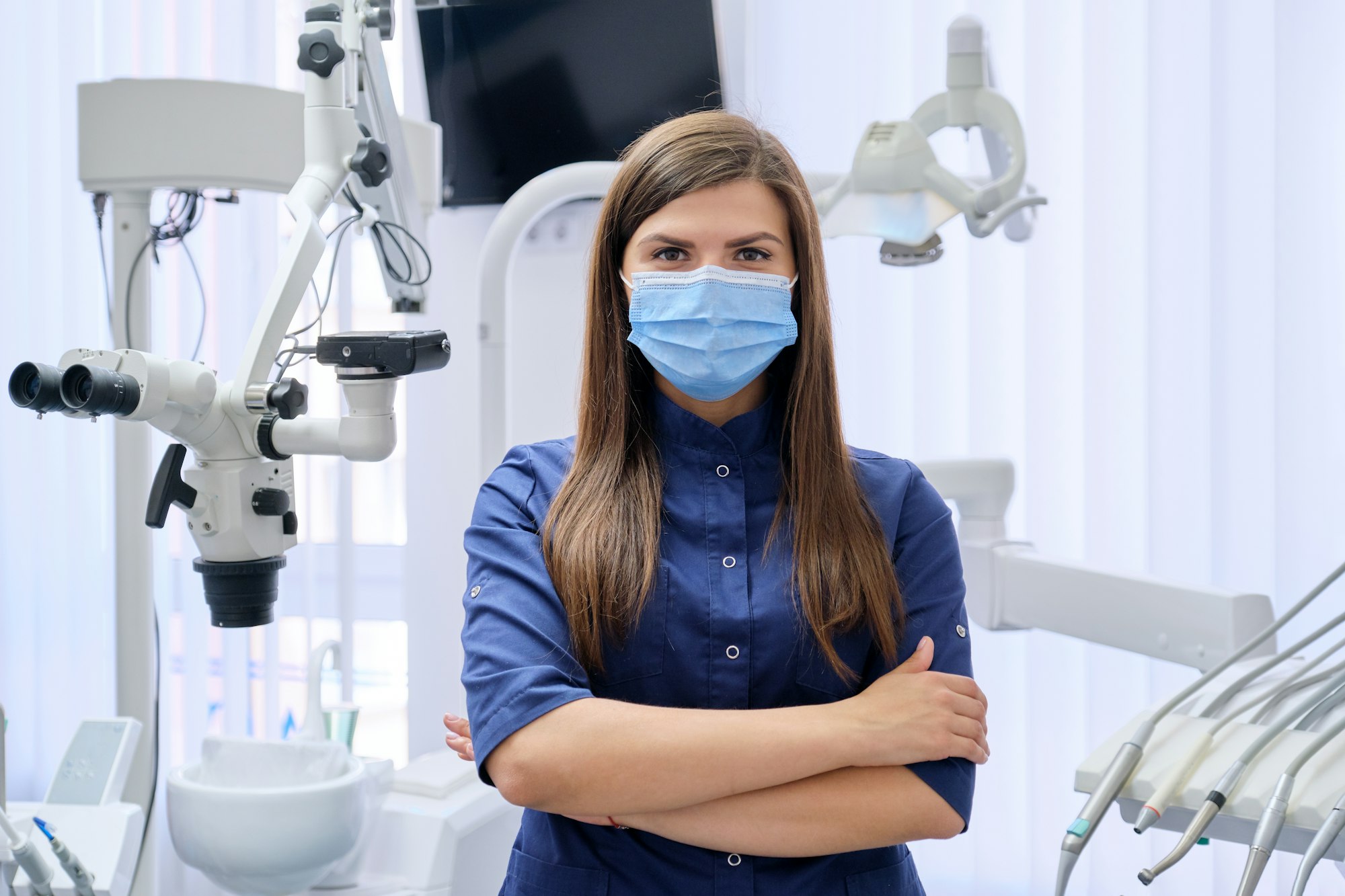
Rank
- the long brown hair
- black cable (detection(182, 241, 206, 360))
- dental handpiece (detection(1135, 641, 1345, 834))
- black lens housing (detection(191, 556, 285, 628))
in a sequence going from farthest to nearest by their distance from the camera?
black cable (detection(182, 241, 206, 360)) < black lens housing (detection(191, 556, 285, 628)) < the long brown hair < dental handpiece (detection(1135, 641, 1345, 834))

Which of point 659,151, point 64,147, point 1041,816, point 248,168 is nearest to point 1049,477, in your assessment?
point 1041,816

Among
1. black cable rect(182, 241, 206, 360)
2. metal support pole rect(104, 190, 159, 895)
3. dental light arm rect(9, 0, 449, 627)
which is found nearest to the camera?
dental light arm rect(9, 0, 449, 627)

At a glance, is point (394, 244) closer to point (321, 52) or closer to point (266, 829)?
point (321, 52)

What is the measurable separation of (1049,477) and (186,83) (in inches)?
64.7

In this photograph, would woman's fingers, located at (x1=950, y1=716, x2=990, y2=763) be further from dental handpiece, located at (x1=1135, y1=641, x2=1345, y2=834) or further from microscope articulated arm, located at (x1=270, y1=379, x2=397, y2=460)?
microscope articulated arm, located at (x1=270, y1=379, x2=397, y2=460)

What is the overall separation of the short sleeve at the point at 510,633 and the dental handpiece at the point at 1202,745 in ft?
1.54

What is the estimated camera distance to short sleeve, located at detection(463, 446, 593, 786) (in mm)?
956

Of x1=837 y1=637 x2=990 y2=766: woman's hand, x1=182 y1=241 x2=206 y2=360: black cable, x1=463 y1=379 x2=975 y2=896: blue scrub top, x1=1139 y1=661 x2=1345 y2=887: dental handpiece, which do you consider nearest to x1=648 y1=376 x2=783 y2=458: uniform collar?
x1=463 y1=379 x2=975 y2=896: blue scrub top

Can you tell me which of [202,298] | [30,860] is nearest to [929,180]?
[30,860]

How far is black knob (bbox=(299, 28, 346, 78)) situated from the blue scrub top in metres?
0.55

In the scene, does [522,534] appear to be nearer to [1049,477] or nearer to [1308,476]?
[1049,477]

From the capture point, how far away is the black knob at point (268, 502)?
4.15ft

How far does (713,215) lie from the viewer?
3.55ft

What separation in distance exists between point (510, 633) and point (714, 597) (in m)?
0.19
